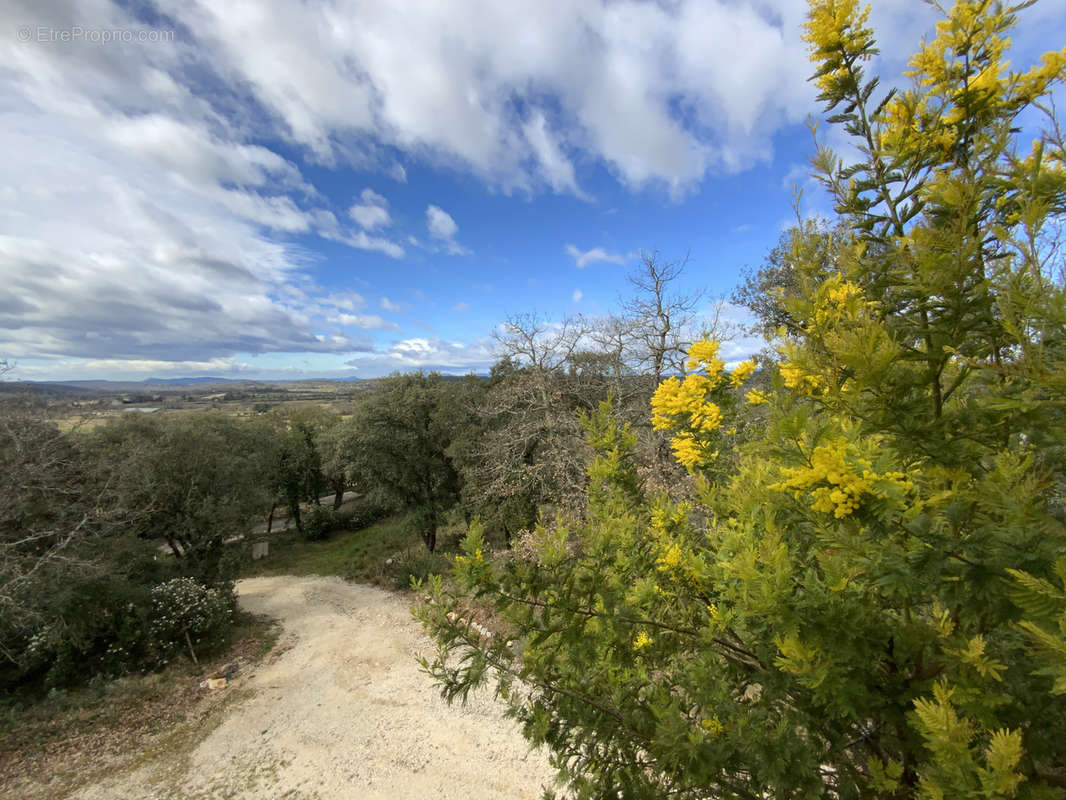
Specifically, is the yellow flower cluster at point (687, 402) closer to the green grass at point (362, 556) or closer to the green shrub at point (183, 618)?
the green grass at point (362, 556)

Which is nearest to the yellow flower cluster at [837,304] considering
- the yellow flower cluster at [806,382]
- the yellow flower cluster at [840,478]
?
the yellow flower cluster at [806,382]

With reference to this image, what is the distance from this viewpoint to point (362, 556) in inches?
713

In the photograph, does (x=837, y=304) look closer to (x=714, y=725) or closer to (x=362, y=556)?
(x=714, y=725)

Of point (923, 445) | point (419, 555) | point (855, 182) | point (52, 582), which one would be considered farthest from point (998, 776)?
point (419, 555)

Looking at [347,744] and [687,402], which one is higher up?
[687,402]

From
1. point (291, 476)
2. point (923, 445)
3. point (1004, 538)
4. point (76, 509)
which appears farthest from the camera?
point (291, 476)

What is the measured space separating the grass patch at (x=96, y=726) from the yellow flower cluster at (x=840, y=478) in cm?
1095

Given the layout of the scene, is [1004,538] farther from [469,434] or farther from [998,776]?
[469,434]

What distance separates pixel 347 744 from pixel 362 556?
38.3 ft

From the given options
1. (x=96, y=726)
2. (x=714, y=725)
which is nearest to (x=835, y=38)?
(x=714, y=725)

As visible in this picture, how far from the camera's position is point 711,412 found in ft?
10.3

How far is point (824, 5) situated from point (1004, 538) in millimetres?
2323

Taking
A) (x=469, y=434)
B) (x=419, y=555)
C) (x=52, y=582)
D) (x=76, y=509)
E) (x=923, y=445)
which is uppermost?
(x=923, y=445)

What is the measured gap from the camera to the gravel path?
637cm
